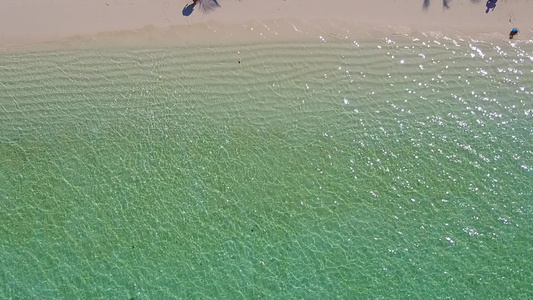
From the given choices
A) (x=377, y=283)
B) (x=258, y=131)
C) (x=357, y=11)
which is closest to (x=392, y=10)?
(x=357, y=11)

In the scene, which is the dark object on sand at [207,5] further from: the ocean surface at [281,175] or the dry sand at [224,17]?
the ocean surface at [281,175]

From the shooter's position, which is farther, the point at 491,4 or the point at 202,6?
the point at 202,6

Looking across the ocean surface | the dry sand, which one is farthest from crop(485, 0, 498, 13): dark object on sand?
the ocean surface

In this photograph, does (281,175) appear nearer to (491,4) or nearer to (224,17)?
(224,17)

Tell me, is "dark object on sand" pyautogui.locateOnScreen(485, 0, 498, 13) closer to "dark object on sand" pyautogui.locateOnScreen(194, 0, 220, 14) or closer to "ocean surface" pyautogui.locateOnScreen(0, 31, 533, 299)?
"ocean surface" pyautogui.locateOnScreen(0, 31, 533, 299)

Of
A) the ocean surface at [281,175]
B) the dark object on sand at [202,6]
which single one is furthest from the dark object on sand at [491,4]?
the dark object on sand at [202,6]

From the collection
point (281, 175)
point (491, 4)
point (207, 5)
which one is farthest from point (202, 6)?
point (491, 4)
